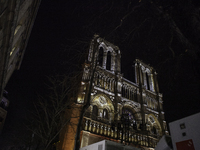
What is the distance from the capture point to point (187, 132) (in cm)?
868

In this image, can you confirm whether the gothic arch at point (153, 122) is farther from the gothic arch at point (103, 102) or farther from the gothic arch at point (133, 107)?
the gothic arch at point (103, 102)

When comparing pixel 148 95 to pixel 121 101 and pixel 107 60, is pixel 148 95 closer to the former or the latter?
pixel 121 101

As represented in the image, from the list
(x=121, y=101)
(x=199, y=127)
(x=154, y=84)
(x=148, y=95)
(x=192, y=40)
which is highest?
(x=154, y=84)

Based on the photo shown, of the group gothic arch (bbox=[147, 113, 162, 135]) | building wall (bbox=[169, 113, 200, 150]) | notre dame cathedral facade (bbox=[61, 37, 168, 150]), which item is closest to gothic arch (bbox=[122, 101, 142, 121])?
notre dame cathedral facade (bbox=[61, 37, 168, 150])

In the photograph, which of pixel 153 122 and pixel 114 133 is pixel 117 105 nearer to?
pixel 114 133

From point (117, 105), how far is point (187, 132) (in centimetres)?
1744

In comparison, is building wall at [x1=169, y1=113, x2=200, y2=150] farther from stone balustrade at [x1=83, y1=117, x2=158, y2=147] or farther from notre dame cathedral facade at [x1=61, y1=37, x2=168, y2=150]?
notre dame cathedral facade at [x1=61, y1=37, x2=168, y2=150]

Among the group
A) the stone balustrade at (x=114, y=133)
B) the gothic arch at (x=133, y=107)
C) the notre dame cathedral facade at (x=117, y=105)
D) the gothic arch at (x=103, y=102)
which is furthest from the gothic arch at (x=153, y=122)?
the gothic arch at (x=103, y=102)

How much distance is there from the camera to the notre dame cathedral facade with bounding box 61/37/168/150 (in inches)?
870

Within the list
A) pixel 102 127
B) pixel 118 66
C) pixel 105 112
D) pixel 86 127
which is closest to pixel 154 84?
pixel 118 66

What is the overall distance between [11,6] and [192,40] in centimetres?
Answer: 765

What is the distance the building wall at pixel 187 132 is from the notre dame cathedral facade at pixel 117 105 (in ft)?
35.1

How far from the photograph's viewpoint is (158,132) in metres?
29.2

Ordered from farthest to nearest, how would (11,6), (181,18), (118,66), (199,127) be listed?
1. (118,66)
2. (199,127)
3. (11,6)
4. (181,18)
